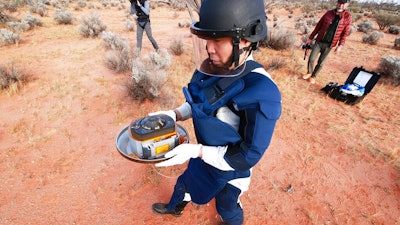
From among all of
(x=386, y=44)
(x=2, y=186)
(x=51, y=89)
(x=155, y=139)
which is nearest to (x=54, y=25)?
(x=51, y=89)

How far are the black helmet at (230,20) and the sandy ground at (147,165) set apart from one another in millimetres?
2157

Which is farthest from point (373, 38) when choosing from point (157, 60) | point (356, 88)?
point (157, 60)

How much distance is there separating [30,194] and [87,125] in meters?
1.47

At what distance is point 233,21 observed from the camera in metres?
1.13

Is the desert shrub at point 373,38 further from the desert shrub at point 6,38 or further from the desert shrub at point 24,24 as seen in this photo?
the desert shrub at point 24,24

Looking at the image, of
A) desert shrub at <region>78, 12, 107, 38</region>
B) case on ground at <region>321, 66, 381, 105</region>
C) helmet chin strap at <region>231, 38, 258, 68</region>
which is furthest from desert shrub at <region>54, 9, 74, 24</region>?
helmet chin strap at <region>231, 38, 258, 68</region>

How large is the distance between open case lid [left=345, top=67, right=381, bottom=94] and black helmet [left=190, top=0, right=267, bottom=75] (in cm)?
511

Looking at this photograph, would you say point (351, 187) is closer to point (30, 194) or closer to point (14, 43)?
point (30, 194)

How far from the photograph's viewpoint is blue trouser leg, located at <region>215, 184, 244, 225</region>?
5.37ft

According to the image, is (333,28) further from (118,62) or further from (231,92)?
(118,62)

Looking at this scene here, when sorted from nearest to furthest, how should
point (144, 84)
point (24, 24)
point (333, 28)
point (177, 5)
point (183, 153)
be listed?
1. point (183, 153)
2. point (144, 84)
3. point (333, 28)
4. point (24, 24)
5. point (177, 5)

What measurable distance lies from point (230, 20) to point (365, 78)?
5.47 meters

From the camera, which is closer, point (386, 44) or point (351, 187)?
point (351, 187)

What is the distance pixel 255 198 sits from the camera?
2.81m
